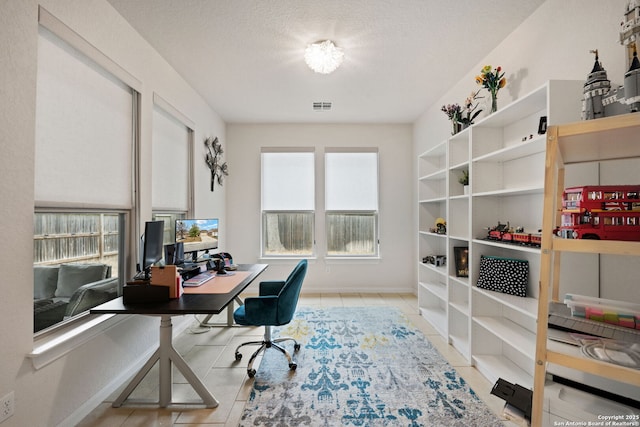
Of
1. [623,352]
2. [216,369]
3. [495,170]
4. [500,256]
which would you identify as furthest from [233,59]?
[623,352]

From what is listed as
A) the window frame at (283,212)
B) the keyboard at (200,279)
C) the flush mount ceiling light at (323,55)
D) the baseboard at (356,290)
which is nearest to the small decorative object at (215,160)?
the window frame at (283,212)

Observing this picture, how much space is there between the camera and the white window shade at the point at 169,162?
2.78m

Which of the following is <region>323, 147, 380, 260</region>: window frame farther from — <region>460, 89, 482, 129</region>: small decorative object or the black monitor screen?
the black monitor screen

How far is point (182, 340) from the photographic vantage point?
2.92m

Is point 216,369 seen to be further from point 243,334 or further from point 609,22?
point 609,22

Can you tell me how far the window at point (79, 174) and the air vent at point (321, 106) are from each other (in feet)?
7.22

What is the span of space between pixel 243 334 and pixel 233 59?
2829 mm

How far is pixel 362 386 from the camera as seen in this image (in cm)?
216

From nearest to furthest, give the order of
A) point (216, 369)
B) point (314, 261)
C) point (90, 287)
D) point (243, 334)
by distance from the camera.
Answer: point (90, 287), point (216, 369), point (243, 334), point (314, 261)

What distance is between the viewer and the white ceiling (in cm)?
213

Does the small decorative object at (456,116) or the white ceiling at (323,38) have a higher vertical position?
the white ceiling at (323,38)

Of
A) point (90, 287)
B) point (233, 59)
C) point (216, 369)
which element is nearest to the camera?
point (90, 287)

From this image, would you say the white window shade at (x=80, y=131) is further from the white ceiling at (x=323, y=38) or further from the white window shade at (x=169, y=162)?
the white ceiling at (x=323, y=38)

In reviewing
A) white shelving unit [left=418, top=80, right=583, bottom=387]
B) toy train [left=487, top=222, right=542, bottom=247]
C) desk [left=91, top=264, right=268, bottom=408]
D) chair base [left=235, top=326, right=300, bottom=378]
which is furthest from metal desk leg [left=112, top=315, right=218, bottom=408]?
toy train [left=487, top=222, right=542, bottom=247]
